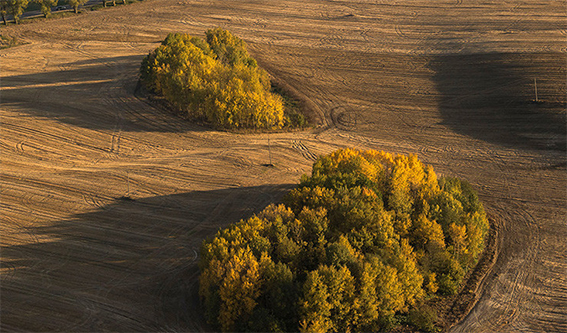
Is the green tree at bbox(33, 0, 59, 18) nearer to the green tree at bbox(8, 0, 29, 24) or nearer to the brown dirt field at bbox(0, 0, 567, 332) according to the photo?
the green tree at bbox(8, 0, 29, 24)

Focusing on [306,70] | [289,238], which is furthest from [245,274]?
[306,70]

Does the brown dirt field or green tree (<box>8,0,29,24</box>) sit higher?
green tree (<box>8,0,29,24</box>)

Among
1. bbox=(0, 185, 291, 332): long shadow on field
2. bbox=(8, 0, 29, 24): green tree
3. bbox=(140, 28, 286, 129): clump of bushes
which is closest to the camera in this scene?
bbox=(0, 185, 291, 332): long shadow on field

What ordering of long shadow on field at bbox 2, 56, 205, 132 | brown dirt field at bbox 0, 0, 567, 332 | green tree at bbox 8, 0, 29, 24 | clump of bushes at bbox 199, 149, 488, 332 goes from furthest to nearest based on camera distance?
green tree at bbox 8, 0, 29, 24, long shadow on field at bbox 2, 56, 205, 132, brown dirt field at bbox 0, 0, 567, 332, clump of bushes at bbox 199, 149, 488, 332

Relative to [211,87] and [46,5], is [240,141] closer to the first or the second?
[211,87]

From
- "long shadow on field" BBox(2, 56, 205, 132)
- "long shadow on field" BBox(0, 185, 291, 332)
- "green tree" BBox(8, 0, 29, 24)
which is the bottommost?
"long shadow on field" BBox(0, 185, 291, 332)

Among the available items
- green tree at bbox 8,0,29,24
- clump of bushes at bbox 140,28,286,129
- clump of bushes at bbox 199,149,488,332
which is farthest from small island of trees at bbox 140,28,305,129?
green tree at bbox 8,0,29,24

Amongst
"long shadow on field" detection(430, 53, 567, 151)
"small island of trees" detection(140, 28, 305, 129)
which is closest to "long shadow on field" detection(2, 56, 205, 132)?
"small island of trees" detection(140, 28, 305, 129)

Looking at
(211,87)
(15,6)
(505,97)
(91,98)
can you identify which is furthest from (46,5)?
(505,97)

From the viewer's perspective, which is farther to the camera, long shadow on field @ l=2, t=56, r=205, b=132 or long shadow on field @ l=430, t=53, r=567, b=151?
long shadow on field @ l=2, t=56, r=205, b=132
